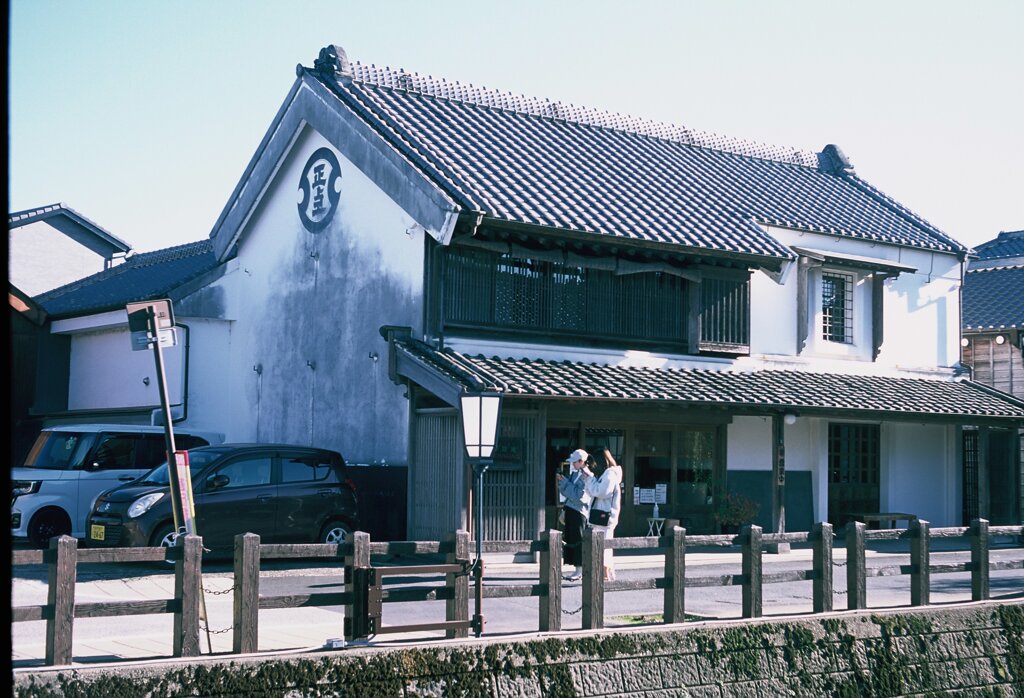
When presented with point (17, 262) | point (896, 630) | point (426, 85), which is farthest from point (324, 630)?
point (17, 262)

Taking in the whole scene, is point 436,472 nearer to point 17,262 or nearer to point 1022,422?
point 1022,422

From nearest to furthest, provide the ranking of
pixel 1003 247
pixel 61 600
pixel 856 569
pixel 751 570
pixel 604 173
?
pixel 61 600 → pixel 751 570 → pixel 856 569 → pixel 604 173 → pixel 1003 247

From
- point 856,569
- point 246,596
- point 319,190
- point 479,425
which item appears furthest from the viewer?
point 319,190

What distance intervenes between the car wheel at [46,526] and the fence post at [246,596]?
9969mm

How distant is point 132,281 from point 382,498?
13.1 m

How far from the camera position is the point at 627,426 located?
20109mm

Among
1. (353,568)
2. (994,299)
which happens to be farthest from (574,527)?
(994,299)

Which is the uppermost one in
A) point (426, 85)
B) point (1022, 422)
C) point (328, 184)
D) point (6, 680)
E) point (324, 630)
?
point (426, 85)

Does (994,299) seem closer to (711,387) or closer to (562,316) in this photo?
(711,387)

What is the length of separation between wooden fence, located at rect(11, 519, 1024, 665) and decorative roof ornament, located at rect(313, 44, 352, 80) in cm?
1237

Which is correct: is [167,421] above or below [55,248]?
below

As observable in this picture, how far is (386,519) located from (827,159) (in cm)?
1544

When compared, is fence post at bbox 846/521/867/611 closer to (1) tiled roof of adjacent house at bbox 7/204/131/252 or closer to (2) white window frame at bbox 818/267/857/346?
(2) white window frame at bbox 818/267/857/346

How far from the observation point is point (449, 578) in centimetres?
965
